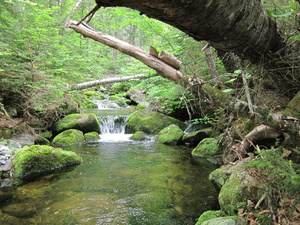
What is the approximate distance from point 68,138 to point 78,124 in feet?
4.62

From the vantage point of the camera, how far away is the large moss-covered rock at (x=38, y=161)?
5.66 meters

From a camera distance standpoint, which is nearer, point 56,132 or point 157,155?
point 157,155

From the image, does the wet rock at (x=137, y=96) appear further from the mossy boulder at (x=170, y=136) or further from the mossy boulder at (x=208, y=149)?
the mossy boulder at (x=208, y=149)

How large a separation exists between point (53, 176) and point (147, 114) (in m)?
7.41

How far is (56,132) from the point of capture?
1062cm

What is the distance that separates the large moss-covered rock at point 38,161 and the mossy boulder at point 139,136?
461cm

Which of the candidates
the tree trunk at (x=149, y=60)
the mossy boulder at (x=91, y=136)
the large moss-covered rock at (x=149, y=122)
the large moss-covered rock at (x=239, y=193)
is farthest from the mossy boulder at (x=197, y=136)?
the tree trunk at (x=149, y=60)

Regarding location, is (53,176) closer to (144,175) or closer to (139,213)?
(144,175)

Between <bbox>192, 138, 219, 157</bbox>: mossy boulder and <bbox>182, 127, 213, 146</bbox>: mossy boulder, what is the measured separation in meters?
1.18

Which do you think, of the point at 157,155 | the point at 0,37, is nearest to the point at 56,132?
the point at 0,37

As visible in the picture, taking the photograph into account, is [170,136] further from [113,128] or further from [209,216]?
[209,216]

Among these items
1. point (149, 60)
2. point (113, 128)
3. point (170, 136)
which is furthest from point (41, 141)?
point (149, 60)

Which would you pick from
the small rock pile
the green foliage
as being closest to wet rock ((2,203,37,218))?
the small rock pile

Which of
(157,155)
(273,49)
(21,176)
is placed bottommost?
(157,155)
